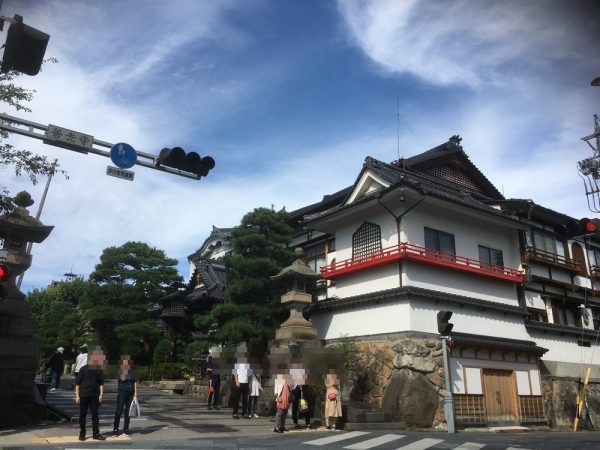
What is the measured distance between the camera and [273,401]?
16812mm

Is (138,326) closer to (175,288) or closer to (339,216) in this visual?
(175,288)

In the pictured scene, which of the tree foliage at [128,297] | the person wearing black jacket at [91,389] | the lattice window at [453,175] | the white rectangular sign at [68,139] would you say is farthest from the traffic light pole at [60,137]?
the tree foliage at [128,297]

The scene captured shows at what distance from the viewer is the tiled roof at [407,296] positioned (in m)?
18.7

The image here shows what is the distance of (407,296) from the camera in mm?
18609

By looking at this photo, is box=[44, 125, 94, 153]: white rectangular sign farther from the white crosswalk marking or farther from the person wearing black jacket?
the white crosswalk marking

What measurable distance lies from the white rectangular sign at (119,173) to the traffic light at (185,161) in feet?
2.38

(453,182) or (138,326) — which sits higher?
(453,182)

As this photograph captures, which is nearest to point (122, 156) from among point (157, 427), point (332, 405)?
point (157, 427)

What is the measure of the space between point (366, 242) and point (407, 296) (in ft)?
14.2

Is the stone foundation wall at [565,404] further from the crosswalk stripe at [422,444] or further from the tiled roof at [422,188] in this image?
the crosswalk stripe at [422,444]

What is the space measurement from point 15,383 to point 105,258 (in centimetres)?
2320

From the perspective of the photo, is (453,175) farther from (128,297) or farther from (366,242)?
(128,297)

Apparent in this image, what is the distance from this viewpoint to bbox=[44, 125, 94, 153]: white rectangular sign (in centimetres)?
999

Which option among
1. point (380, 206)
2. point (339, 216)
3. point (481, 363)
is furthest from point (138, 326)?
point (481, 363)
